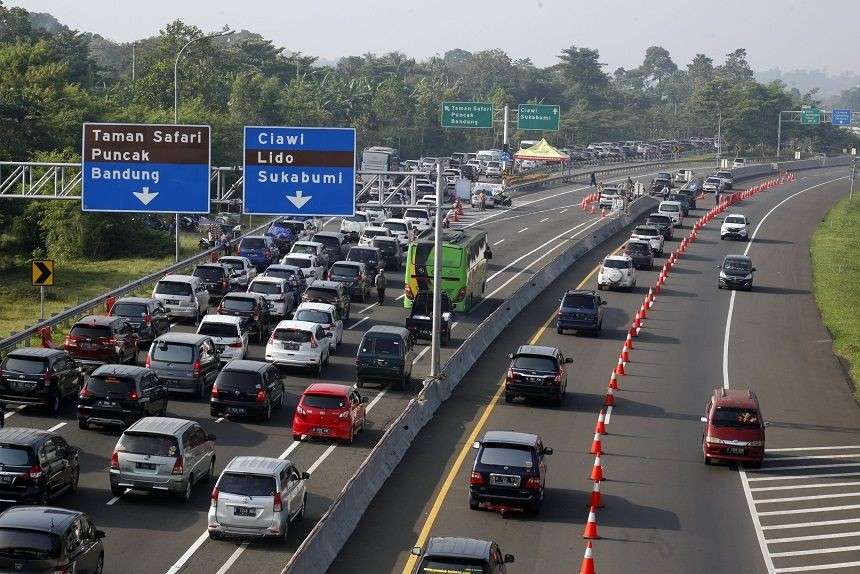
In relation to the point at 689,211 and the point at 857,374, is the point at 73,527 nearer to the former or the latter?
the point at 857,374

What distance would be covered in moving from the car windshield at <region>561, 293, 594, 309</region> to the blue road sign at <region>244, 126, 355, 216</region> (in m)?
13.4

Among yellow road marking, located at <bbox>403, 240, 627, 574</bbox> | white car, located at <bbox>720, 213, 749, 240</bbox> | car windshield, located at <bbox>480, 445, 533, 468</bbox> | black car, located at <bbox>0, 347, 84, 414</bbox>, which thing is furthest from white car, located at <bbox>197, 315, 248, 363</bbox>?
white car, located at <bbox>720, 213, 749, 240</bbox>

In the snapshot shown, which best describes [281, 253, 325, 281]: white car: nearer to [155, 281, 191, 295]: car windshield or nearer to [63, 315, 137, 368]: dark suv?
[155, 281, 191, 295]: car windshield

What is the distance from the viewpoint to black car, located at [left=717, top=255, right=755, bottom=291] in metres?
66.6

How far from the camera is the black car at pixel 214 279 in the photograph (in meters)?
55.8

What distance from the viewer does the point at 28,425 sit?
114 feet

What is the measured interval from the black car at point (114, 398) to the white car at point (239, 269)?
23.5 metres

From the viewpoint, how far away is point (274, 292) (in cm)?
5294

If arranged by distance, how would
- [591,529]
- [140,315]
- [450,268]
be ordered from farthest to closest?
[450,268] → [140,315] → [591,529]

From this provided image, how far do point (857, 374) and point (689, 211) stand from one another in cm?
5785

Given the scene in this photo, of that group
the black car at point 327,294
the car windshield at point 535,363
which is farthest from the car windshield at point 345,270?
the car windshield at point 535,363

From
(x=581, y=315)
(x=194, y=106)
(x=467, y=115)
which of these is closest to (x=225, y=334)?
(x=581, y=315)

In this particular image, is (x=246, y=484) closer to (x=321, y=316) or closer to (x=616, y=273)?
(x=321, y=316)

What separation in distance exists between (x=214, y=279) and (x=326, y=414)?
902 inches
